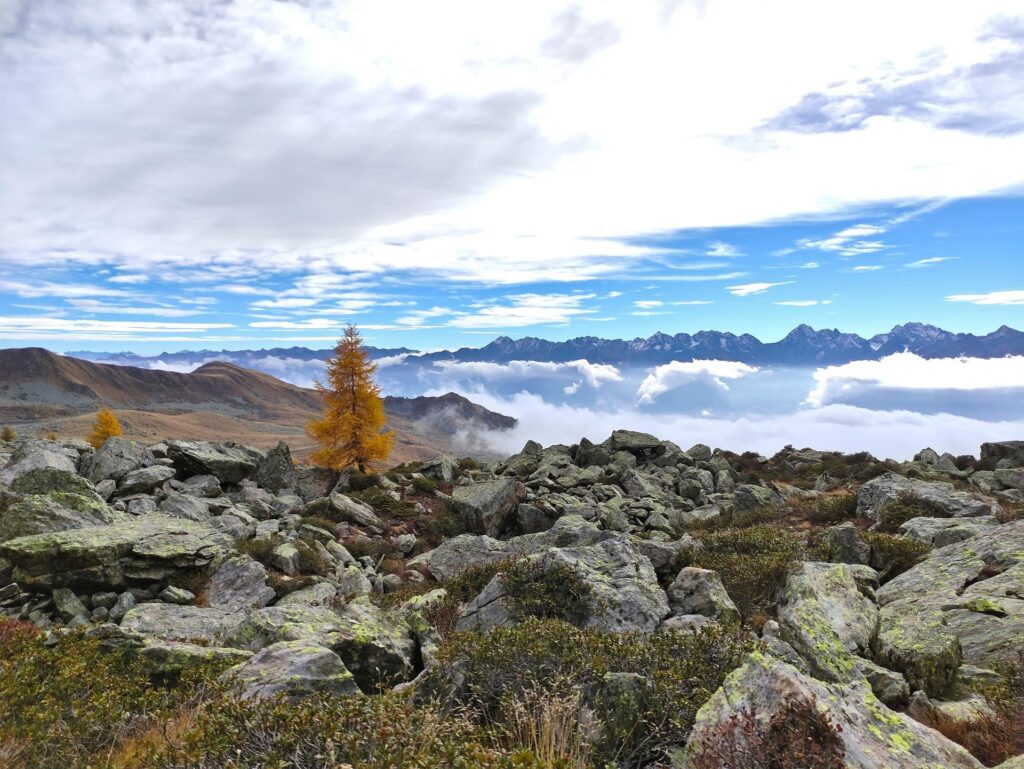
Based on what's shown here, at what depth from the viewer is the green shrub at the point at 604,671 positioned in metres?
5.98

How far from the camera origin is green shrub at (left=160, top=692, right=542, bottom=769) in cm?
463

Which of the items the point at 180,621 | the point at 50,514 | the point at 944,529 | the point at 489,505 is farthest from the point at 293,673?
the point at 489,505

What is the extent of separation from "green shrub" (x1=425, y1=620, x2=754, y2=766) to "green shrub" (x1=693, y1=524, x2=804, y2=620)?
188 inches

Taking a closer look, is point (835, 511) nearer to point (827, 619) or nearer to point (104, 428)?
point (827, 619)

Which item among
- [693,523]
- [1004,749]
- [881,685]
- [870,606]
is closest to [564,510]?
[693,523]

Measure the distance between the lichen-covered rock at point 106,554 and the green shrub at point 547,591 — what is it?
8786 mm

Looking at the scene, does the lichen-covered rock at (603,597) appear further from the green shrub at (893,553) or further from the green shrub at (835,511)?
the green shrub at (835,511)

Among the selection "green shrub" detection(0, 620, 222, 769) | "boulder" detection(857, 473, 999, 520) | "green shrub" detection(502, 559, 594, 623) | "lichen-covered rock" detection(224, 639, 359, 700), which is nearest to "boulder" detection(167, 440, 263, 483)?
"green shrub" detection(0, 620, 222, 769)

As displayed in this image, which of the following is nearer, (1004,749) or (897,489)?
(1004,749)

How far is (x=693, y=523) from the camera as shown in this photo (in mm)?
27141

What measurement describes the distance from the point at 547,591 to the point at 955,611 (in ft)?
24.6

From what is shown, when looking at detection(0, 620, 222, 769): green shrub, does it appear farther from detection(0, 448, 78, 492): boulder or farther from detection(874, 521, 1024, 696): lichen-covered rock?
detection(0, 448, 78, 492): boulder

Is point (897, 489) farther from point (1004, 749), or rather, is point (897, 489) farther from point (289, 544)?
point (289, 544)

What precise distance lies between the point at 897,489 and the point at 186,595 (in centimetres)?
2578
